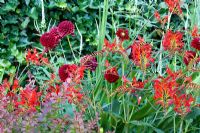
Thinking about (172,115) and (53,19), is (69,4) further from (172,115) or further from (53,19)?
(172,115)

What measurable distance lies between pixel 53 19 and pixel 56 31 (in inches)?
63.1

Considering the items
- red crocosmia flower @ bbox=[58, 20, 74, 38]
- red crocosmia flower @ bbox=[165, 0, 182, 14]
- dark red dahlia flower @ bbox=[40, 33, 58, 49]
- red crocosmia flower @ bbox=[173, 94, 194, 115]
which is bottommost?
red crocosmia flower @ bbox=[173, 94, 194, 115]

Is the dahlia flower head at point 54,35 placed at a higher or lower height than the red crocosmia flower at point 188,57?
higher

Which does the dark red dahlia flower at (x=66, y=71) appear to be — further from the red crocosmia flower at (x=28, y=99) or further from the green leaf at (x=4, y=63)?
the green leaf at (x=4, y=63)

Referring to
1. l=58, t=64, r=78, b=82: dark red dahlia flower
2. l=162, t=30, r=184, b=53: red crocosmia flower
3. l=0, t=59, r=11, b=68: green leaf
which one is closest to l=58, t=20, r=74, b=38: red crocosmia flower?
l=58, t=64, r=78, b=82: dark red dahlia flower

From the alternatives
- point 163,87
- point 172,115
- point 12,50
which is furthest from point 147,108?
point 12,50

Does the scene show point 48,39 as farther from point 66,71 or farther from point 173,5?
point 173,5

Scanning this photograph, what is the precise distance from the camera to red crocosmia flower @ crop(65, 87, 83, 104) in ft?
7.06

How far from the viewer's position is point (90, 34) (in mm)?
4098

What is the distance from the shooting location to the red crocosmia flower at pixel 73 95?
215cm

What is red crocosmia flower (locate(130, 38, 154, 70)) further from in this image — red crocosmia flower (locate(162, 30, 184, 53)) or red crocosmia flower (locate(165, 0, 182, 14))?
red crocosmia flower (locate(165, 0, 182, 14))

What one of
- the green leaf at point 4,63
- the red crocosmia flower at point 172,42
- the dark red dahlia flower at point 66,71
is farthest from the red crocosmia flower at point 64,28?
the green leaf at point 4,63

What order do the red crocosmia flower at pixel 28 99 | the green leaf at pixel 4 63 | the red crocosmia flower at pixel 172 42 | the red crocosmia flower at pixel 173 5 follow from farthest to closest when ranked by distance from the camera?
the green leaf at pixel 4 63, the red crocosmia flower at pixel 173 5, the red crocosmia flower at pixel 172 42, the red crocosmia flower at pixel 28 99

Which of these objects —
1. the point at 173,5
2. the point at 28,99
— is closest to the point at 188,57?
the point at 173,5
